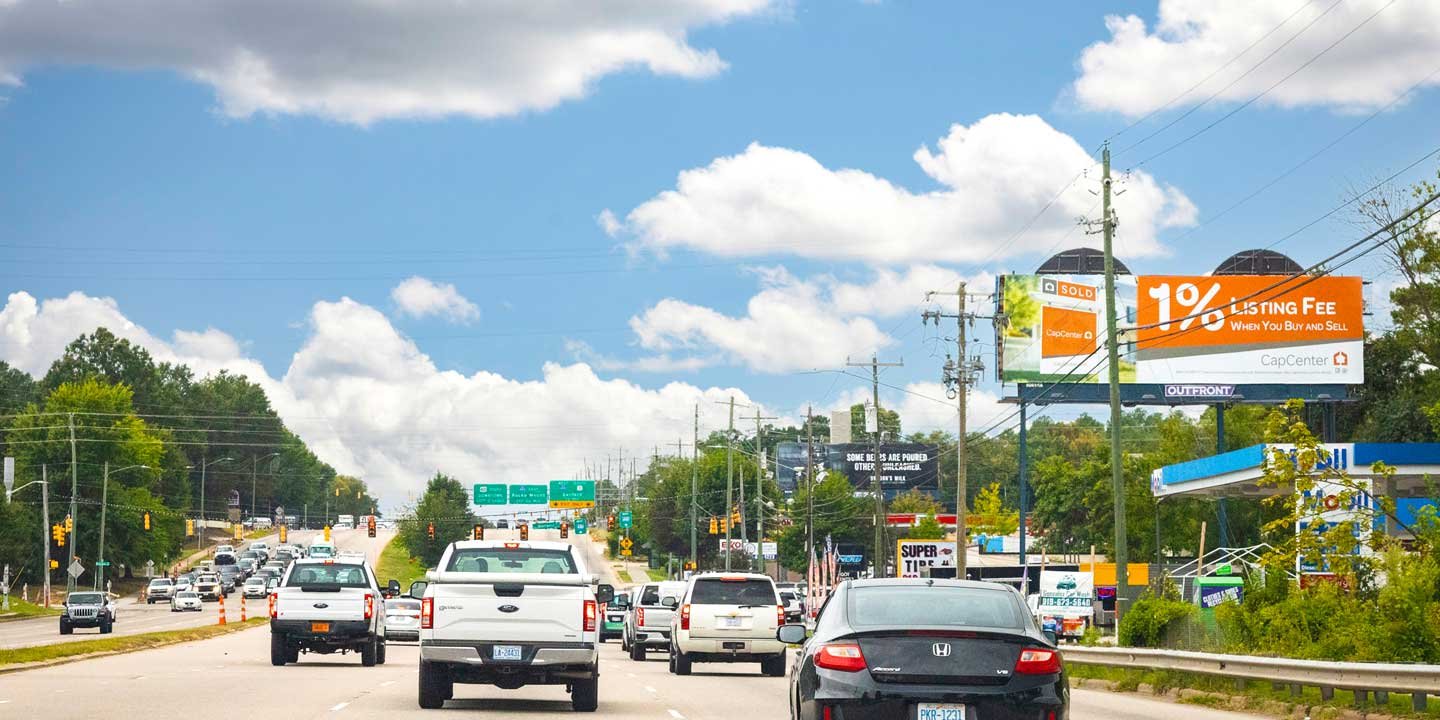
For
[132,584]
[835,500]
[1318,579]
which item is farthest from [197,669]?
[132,584]

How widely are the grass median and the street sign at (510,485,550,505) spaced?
224 ft

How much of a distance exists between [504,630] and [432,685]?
119 cm

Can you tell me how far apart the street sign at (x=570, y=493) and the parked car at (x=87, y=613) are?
225 ft

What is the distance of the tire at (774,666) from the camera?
1244 inches

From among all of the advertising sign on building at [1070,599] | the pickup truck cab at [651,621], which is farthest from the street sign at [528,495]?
the pickup truck cab at [651,621]

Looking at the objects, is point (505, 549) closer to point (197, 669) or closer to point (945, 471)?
point (197, 669)

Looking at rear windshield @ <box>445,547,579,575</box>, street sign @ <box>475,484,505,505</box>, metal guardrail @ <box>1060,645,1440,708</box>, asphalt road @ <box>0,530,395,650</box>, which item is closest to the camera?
metal guardrail @ <box>1060,645,1440,708</box>

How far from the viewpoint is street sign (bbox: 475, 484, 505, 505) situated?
123m

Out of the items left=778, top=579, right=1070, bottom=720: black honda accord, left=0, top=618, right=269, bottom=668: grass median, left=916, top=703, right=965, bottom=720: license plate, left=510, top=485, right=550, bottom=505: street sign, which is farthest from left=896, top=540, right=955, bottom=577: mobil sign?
left=510, top=485, right=550, bottom=505: street sign

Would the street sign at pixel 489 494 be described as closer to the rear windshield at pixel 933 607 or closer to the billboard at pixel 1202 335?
the billboard at pixel 1202 335

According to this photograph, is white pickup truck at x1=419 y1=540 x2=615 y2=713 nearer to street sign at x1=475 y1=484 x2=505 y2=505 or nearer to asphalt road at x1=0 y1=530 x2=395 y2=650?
asphalt road at x1=0 y1=530 x2=395 y2=650

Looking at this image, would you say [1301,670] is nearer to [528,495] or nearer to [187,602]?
[187,602]

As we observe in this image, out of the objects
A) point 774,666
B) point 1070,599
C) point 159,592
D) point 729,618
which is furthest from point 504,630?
point 159,592

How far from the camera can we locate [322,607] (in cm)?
3067
